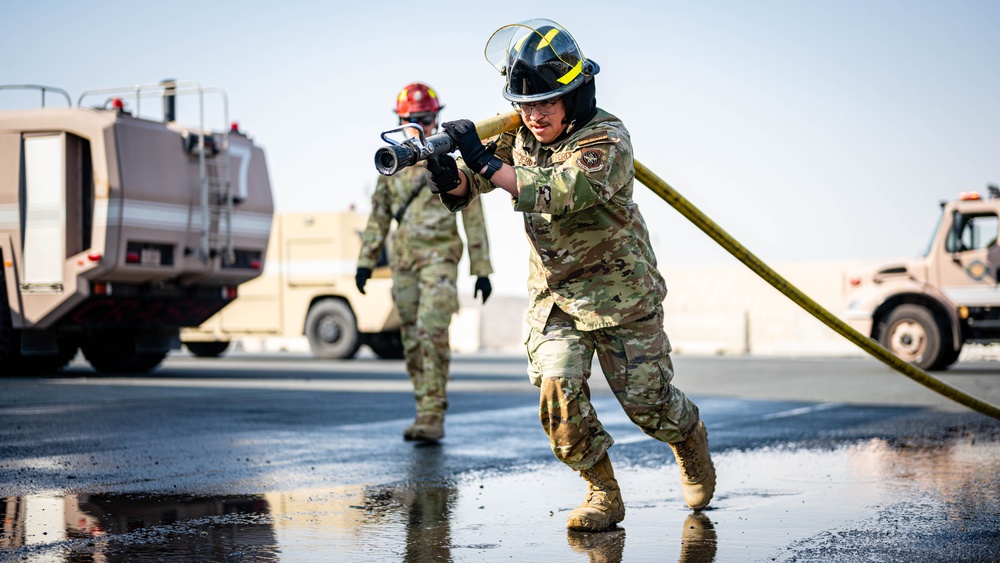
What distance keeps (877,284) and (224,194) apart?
9.32 m

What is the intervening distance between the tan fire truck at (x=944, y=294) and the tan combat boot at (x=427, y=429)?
441 inches

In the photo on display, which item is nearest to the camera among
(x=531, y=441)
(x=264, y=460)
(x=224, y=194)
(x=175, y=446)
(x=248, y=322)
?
(x=264, y=460)

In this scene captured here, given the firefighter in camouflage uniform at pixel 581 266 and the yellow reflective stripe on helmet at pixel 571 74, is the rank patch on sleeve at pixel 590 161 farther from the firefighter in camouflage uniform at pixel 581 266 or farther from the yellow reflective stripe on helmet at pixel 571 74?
the yellow reflective stripe on helmet at pixel 571 74

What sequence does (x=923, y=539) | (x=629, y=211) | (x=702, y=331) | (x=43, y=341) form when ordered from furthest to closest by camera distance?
(x=702, y=331) < (x=43, y=341) < (x=629, y=211) < (x=923, y=539)

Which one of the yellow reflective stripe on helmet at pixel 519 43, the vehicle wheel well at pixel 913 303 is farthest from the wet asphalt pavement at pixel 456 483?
the vehicle wheel well at pixel 913 303

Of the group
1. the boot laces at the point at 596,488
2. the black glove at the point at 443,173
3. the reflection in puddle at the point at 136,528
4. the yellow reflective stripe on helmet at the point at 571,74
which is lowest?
the reflection in puddle at the point at 136,528

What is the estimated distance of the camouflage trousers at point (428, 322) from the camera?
24.5ft

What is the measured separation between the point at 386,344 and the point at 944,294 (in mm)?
9120

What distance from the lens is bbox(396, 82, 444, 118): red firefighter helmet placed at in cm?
761

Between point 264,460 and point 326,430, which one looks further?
point 326,430

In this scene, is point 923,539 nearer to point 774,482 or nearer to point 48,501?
point 774,482

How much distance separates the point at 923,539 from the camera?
4246 mm

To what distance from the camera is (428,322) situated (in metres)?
7.46

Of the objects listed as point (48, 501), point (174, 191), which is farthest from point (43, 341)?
point (48, 501)
